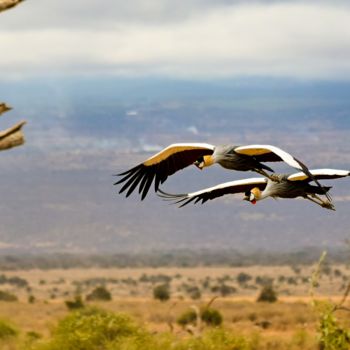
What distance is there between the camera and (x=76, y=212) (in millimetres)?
158250

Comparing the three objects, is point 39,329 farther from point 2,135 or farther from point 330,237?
point 330,237

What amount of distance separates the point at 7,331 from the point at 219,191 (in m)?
25.0

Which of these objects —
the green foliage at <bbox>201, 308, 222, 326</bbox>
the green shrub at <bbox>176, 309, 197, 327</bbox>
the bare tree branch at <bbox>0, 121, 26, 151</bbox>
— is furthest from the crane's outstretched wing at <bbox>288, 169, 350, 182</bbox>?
the green shrub at <bbox>176, 309, 197, 327</bbox>

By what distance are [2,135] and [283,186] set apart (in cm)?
278

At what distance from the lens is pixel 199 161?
7.88m

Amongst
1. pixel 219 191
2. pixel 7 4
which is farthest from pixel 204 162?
pixel 7 4

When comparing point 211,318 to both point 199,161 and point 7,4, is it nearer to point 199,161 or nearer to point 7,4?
point 7,4

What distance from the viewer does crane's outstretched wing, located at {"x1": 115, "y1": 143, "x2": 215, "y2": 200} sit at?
8.51 metres

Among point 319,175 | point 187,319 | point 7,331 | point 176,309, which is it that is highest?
point 319,175

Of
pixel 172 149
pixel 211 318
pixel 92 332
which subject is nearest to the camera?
pixel 172 149

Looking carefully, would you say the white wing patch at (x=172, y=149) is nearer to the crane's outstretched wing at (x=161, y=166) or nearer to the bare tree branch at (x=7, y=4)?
the crane's outstretched wing at (x=161, y=166)

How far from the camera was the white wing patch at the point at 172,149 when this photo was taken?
8.38 m

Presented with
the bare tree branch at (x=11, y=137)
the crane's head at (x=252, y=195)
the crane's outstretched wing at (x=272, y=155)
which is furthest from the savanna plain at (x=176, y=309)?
the bare tree branch at (x=11, y=137)

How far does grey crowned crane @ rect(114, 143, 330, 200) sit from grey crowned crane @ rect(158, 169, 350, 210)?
0.09 m
